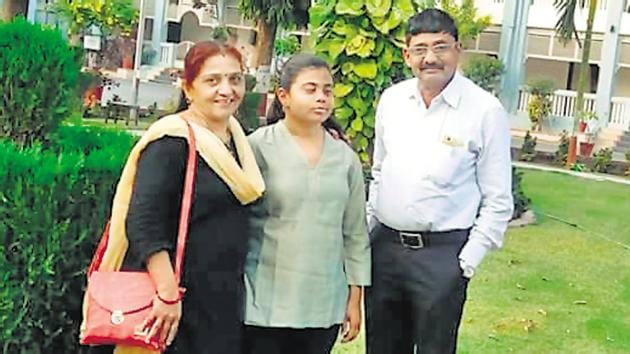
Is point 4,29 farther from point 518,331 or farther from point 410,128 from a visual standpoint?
point 518,331

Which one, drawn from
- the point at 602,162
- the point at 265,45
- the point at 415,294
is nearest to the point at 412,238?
the point at 415,294

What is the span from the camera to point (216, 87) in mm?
2973

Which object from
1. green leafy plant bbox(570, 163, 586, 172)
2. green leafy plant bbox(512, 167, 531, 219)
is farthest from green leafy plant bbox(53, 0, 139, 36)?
green leafy plant bbox(512, 167, 531, 219)

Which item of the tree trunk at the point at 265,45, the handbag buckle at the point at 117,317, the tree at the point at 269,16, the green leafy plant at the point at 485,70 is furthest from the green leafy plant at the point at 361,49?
the green leafy plant at the point at 485,70

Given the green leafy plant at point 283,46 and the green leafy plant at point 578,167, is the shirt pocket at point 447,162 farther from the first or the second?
the green leafy plant at point 283,46

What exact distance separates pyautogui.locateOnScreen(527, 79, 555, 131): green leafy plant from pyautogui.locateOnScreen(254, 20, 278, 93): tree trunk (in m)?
7.79

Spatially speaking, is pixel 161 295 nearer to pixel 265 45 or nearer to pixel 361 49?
pixel 361 49

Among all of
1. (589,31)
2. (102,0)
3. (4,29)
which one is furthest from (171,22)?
(4,29)

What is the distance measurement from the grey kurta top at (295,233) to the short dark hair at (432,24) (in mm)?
481

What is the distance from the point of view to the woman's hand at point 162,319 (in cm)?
285

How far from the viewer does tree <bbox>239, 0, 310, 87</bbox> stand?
22.4m

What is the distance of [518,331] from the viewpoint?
6641mm

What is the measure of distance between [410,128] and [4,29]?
63.5 inches

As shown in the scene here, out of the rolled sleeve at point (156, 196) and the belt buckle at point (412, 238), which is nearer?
the rolled sleeve at point (156, 196)
